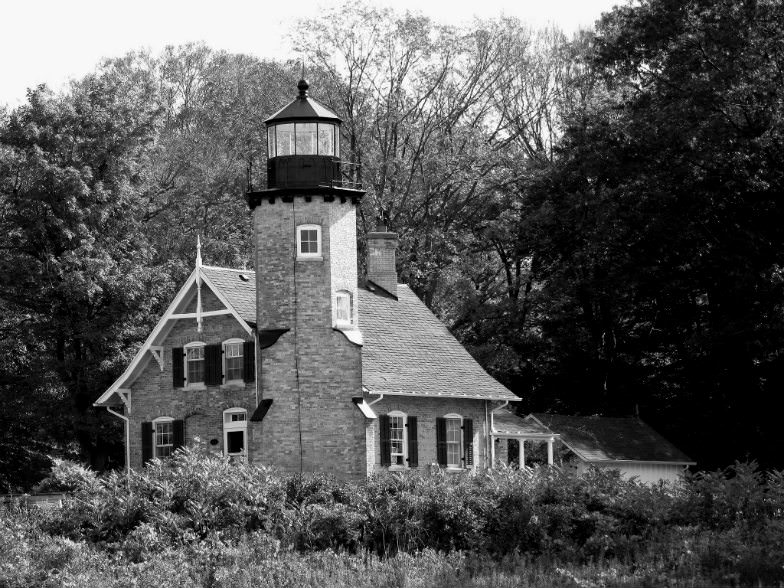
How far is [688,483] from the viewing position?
29766 mm

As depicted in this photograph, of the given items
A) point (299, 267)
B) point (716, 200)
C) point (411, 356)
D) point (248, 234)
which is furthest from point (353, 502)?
point (248, 234)

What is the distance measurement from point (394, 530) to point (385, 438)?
876cm

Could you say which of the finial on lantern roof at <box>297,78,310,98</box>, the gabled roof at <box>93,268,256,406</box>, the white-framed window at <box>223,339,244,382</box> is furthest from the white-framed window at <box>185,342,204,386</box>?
the finial on lantern roof at <box>297,78,310,98</box>

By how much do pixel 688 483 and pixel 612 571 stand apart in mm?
6038

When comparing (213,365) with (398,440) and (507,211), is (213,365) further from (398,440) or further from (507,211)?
(507,211)

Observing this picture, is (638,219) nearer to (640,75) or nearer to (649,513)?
(640,75)

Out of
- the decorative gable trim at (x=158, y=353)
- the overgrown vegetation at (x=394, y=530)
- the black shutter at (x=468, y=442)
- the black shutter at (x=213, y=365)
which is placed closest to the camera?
the overgrown vegetation at (x=394, y=530)

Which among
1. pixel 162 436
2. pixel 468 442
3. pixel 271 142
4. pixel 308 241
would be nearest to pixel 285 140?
pixel 271 142

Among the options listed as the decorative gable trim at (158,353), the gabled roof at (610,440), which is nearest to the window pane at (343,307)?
the decorative gable trim at (158,353)

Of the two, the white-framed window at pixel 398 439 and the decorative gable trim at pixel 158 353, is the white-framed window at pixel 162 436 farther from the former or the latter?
the white-framed window at pixel 398 439

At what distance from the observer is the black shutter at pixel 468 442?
39.8 metres

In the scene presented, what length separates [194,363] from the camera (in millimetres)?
39219

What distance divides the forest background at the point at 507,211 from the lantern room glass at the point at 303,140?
25.0 ft

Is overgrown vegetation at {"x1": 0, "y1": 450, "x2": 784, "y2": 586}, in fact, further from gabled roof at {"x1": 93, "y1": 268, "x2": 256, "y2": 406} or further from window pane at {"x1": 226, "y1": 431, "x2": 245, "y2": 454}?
gabled roof at {"x1": 93, "y1": 268, "x2": 256, "y2": 406}
